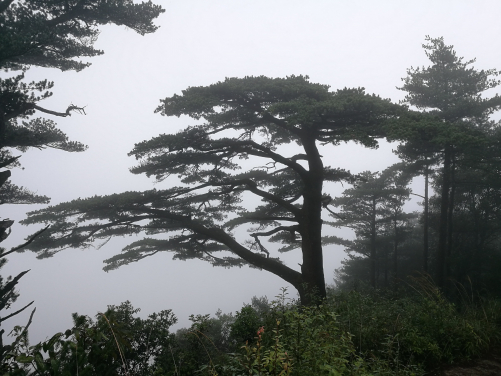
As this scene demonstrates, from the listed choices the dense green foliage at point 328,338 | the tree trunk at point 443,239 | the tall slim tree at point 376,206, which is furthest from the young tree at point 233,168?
the tall slim tree at point 376,206

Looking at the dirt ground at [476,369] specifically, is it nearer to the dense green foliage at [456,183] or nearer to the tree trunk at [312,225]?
the tree trunk at [312,225]

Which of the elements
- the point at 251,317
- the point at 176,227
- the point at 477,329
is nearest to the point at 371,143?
the point at 477,329

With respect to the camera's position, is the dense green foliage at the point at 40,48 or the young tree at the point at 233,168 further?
the young tree at the point at 233,168

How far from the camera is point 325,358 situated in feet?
10.5

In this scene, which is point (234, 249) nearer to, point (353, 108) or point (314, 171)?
point (314, 171)

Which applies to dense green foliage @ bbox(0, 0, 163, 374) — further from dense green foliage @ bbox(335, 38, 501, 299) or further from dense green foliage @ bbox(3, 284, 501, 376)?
dense green foliage @ bbox(335, 38, 501, 299)

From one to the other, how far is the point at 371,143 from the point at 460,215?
1203 cm

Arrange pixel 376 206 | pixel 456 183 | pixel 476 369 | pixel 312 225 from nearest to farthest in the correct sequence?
pixel 476 369 → pixel 312 225 → pixel 456 183 → pixel 376 206

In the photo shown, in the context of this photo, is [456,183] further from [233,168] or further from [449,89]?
[233,168]

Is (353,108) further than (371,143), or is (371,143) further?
(353,108)

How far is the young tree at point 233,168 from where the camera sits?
9.27m

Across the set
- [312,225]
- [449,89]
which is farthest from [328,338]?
[449,89]

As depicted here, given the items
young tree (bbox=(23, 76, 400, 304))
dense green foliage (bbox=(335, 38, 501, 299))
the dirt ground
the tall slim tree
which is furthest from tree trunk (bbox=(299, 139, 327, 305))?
the tall slim tree

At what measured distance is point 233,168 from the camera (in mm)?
12383
